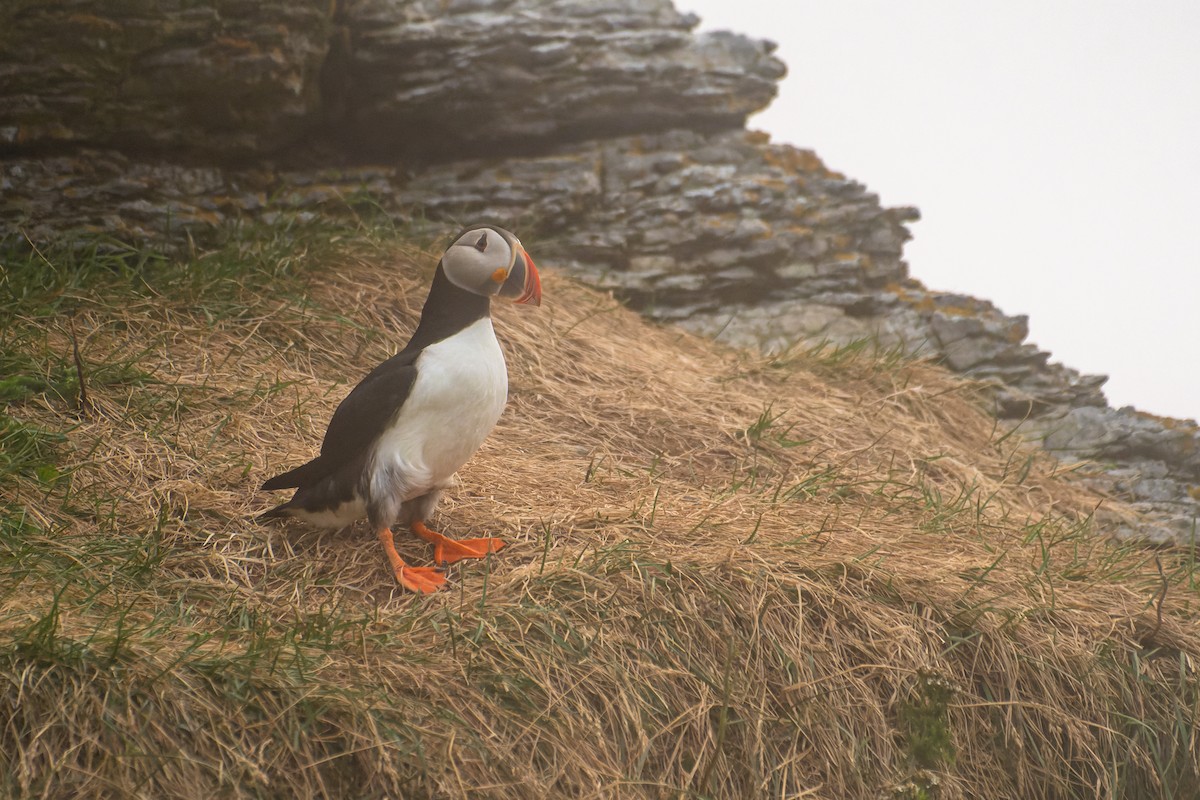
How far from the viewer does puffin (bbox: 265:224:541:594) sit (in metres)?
2.99

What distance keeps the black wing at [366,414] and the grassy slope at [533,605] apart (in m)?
0.34

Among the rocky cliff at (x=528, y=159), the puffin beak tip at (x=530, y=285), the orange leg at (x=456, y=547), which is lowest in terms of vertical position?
the orange leg at (x=456, y=547)

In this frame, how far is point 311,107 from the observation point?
561cm

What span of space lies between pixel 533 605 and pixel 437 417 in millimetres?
624

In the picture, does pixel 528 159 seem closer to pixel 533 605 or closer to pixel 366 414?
pixel 366 414

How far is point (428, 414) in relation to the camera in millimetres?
2994

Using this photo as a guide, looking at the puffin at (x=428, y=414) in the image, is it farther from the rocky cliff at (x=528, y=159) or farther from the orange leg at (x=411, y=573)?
the rocky cliff at (x=528, y=159)

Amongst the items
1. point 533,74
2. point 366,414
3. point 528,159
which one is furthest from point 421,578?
point 533,74

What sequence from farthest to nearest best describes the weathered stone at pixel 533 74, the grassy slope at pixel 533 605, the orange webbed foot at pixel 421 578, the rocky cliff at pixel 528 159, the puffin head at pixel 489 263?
1. the weathered stone at pixel 533 74
2. the rocky cliff at pixel 528 159
3. the puffin head at pixel 489 263
4. the orange webbed foot at pixel 421 578
5. the grassy slope at pixel 533 605

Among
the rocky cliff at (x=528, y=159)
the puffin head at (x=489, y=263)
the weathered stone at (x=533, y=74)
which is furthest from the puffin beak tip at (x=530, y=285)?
the weathered stone at (x=533, y=74)

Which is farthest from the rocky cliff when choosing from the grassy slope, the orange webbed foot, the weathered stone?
the orange webbed foot

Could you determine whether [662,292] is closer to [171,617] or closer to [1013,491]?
[1013,491]

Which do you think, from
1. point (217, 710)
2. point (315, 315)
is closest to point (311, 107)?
point (315, 315)

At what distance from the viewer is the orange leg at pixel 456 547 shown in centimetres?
312
